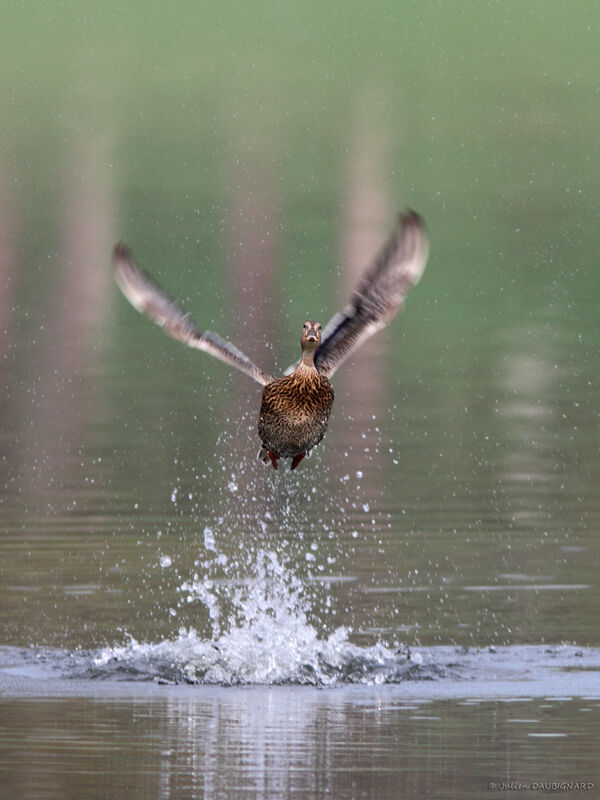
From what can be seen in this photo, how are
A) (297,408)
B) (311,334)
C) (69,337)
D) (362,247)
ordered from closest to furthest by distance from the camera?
(311,334)
(297,408)
(69,337)
(362,247)

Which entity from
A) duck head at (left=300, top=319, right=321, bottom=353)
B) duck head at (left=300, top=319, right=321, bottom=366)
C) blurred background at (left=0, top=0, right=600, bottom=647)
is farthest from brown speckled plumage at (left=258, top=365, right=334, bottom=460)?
blurred background at (left=0, top=0, right=600, bottom=647)

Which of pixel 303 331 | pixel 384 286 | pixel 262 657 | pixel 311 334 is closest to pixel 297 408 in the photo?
pixel 303 331

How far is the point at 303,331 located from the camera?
1405 cm

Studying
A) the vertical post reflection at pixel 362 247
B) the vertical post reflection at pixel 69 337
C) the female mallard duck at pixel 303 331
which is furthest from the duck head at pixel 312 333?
the vertical post reflection at pixel 362 247

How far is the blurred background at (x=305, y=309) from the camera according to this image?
1681 centimetres

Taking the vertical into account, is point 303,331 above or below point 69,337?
below

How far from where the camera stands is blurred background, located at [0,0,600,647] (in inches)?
662

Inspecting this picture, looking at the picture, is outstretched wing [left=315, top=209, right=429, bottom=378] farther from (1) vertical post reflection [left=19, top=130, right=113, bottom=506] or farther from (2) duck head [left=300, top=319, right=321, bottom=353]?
(1) vertical post reflection [left=19, top=130, right=113, bottom=506]

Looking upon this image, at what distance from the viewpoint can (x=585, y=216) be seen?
125 feet

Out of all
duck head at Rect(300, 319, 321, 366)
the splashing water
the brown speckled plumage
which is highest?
duck head at Rect(300, 319, 321, 366)

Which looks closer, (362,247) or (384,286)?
(384,286)

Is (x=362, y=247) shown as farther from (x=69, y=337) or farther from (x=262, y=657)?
(x=262, y=657)

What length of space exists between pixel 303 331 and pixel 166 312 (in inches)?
36.2

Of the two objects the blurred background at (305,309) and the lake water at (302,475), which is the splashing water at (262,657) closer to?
the lake water at (302,475)
